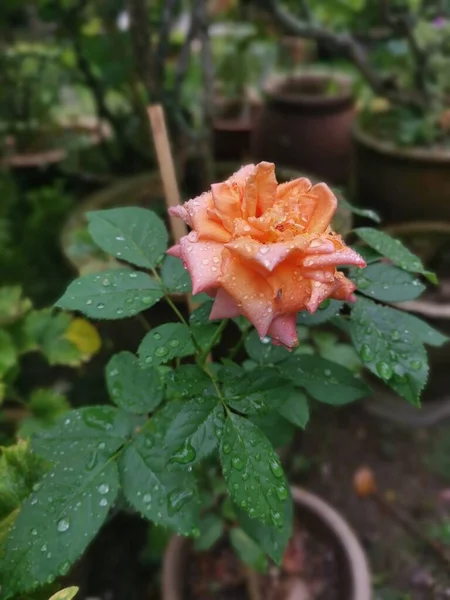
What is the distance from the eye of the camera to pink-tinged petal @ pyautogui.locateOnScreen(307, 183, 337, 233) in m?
0.46

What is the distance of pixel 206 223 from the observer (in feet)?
1.43

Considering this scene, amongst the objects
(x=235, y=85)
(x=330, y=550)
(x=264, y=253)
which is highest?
(x=264, y=253)

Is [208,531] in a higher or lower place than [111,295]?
lower

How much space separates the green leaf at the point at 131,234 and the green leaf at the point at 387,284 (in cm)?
21

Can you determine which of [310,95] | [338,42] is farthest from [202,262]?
[310,95]

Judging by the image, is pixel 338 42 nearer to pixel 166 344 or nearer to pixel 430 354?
pixel 430 354

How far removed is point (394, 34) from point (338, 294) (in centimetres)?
150

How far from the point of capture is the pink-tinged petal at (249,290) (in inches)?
16.3

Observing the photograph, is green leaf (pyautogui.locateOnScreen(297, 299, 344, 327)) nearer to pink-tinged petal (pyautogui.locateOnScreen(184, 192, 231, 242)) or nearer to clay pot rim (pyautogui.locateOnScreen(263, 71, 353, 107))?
pink-tinged petal (pyautogui.locateOnScreen(184, 192, 231, 242))

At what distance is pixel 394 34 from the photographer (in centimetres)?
166

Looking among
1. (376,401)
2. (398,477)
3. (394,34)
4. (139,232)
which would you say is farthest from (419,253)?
(139,232)

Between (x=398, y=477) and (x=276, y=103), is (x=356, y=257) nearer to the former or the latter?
(x=398, y=477)

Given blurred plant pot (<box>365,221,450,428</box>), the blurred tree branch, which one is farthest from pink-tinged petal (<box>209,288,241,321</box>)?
the blurred tree branch

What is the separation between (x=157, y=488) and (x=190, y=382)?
0.42ft
